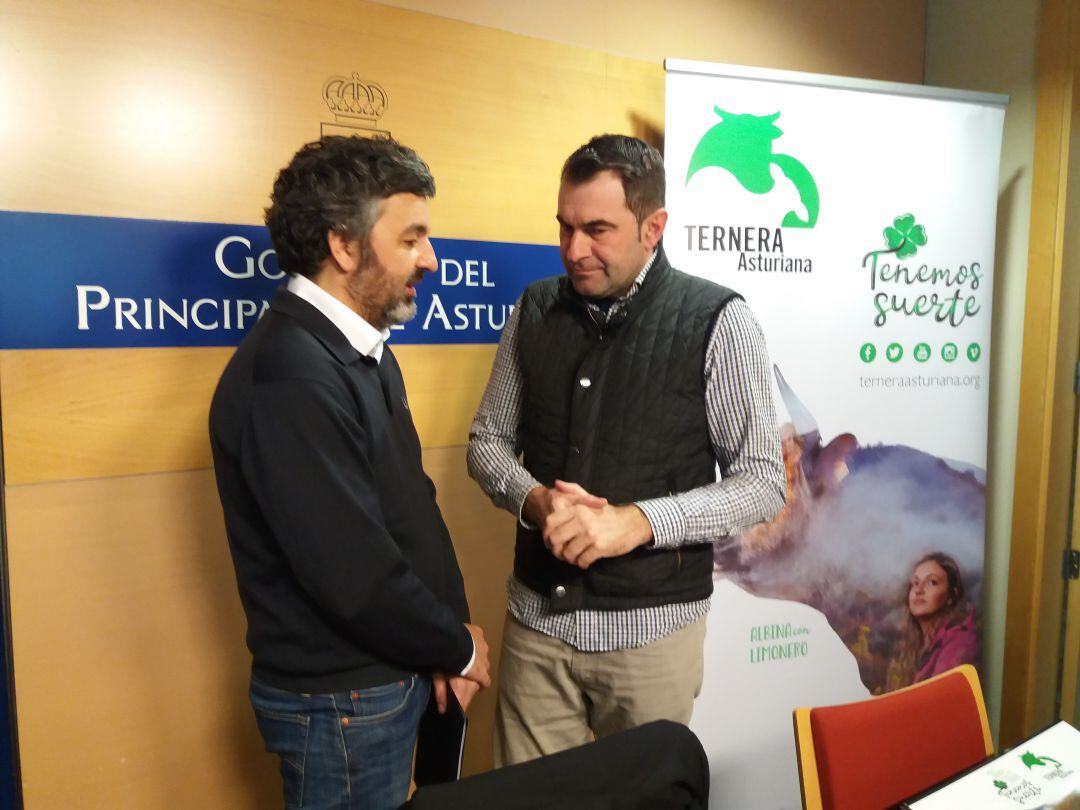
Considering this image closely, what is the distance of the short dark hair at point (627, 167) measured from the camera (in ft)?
5.40

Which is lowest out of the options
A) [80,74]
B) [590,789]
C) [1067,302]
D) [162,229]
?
[590,789]

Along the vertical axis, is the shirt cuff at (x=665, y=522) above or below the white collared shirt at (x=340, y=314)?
below

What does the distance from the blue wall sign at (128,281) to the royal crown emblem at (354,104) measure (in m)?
0.34

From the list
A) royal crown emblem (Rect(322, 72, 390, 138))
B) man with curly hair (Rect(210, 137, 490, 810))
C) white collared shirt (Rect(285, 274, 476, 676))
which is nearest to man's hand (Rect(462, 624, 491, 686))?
man with curly hair (Rect(210, 137, 490, 810))

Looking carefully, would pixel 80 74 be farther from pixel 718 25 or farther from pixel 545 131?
pixel 718 25

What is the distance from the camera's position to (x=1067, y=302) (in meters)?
2.85

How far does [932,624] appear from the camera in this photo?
9.13 feet

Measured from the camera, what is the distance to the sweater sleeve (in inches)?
52.6

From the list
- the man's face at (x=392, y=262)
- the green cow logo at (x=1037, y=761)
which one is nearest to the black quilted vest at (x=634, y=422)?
the man's face at (x=392, y=262)

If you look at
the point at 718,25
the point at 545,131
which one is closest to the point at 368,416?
the point at 545,131

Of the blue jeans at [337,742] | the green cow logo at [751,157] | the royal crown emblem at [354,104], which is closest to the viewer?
the blue jeans at [337,742]

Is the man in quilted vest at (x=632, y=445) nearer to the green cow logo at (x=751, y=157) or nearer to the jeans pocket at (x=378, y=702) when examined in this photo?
the jeans pocket at (x=378, y=702)

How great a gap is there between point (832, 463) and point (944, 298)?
68 centimetres

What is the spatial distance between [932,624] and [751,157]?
5.44ft
